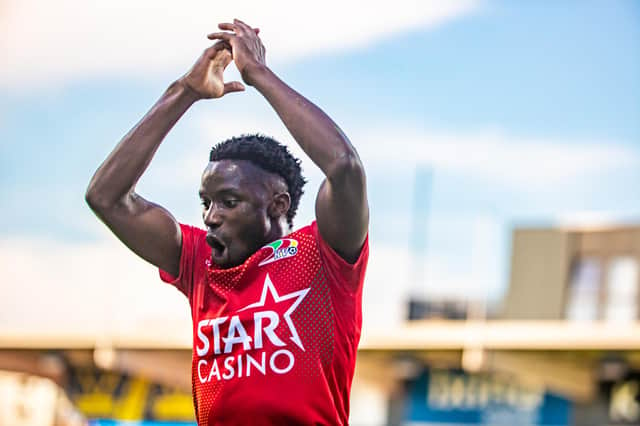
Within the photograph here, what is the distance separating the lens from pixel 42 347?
18109 mm

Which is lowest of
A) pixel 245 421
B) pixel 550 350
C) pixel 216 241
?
pixel 245 421

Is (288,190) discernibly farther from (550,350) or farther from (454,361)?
(454,361)

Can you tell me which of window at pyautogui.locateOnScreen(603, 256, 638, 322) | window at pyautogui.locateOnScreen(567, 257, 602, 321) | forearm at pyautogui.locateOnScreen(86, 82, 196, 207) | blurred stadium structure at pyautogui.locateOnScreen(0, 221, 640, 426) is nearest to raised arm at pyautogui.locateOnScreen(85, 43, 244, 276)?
forearm at pyautogui.locateOnScreen(86, 82, 196, 207)

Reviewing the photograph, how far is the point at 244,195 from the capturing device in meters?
2.52

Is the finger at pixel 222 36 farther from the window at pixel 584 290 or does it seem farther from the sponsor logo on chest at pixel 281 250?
the window at pixel 584 290

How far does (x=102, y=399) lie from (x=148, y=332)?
3041 millimetres

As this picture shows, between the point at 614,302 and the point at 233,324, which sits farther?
the point at 614,302

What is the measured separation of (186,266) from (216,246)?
0.58 feet

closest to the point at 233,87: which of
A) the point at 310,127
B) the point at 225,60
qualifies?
the point at 225,60

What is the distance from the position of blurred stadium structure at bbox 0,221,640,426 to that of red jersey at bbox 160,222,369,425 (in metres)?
10.9

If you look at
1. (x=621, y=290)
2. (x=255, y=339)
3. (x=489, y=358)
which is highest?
(x=621, y=290)

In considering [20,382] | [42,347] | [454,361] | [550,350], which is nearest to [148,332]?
[42,347]

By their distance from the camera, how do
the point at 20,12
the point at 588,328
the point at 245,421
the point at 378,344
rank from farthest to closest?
the point at 378,344, the point at 588,328, the point at 20,12, the point at 245,421

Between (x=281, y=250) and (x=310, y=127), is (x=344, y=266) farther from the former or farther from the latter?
(x=310, y=127)
